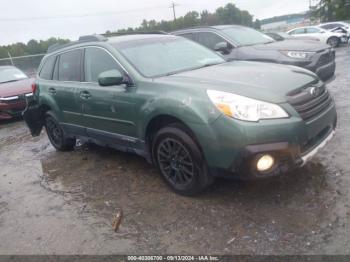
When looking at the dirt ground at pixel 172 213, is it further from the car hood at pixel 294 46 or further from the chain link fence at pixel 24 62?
the chain link fence at pixel 24 62

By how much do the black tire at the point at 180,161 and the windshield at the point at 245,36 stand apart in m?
4.83

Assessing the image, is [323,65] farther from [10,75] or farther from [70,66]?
[10,75]

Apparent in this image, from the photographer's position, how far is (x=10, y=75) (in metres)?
11.8

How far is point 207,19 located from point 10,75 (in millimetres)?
47260

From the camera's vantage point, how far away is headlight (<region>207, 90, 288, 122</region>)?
346 centimetres

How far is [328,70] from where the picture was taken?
7.75 m

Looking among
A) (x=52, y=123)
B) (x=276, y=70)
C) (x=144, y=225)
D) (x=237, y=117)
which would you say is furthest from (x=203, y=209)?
(x=52, y=123)

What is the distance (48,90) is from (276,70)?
3636mm

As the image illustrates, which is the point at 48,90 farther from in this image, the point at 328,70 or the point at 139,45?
the point at 328,70

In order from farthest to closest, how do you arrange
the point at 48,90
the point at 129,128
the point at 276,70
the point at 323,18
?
1. the point at 323,18
2. the point at 48,90
3. the point at 129,128
4. the point at 276,70

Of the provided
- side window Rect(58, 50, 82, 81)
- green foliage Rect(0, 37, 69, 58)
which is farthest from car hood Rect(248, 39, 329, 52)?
→ green foliage Rect(0, 37, 69, 58)

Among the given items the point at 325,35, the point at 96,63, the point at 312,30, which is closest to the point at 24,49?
the point at 312,30

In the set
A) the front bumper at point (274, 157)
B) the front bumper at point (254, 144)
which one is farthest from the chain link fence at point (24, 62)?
the front bumper at point (274, 157)

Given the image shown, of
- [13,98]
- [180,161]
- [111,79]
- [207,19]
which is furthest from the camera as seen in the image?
[207,19]
